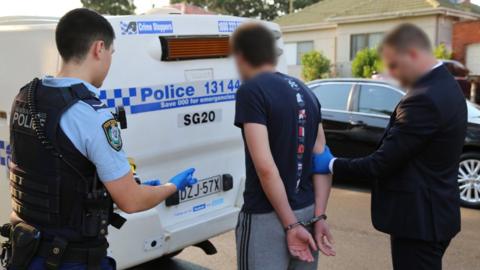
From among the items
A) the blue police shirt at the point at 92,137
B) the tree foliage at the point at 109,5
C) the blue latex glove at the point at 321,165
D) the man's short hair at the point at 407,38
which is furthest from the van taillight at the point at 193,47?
the tree foliage at the point at 109,5

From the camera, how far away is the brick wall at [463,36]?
2250 centimetres

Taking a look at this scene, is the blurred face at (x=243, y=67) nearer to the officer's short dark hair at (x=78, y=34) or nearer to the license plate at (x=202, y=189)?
the officer's short dark hair at (x=78, y=34)

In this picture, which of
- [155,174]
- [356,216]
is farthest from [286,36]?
[155,174]

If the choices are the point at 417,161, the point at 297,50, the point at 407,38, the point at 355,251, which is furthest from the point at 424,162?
the point at 297,50

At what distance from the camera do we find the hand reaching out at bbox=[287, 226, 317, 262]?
245 centimetres

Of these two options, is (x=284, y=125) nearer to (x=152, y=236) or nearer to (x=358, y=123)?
(x=152, y=236)

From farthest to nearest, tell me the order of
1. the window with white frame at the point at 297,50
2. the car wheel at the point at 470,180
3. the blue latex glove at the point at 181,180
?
the window with white frame at the point at 297,50 → the car wheel at the point at 470,180 → the blue latex glove at the point at 181,180

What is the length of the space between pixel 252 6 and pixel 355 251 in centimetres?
4605

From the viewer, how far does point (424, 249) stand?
258 centimetres

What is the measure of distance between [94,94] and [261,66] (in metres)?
0.75

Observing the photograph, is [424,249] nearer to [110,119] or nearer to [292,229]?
[292,229]

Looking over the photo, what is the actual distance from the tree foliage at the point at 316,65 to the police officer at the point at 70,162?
907 inches

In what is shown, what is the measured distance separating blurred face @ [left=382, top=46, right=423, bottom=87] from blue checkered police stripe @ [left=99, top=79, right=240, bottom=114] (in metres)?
1.56

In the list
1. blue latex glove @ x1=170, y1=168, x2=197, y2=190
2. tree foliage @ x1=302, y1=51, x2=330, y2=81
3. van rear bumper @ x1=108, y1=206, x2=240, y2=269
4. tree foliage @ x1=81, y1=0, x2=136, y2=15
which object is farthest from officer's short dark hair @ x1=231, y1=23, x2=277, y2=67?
tree foliage @ x1=81, y1=0, x2=136, y2=15
